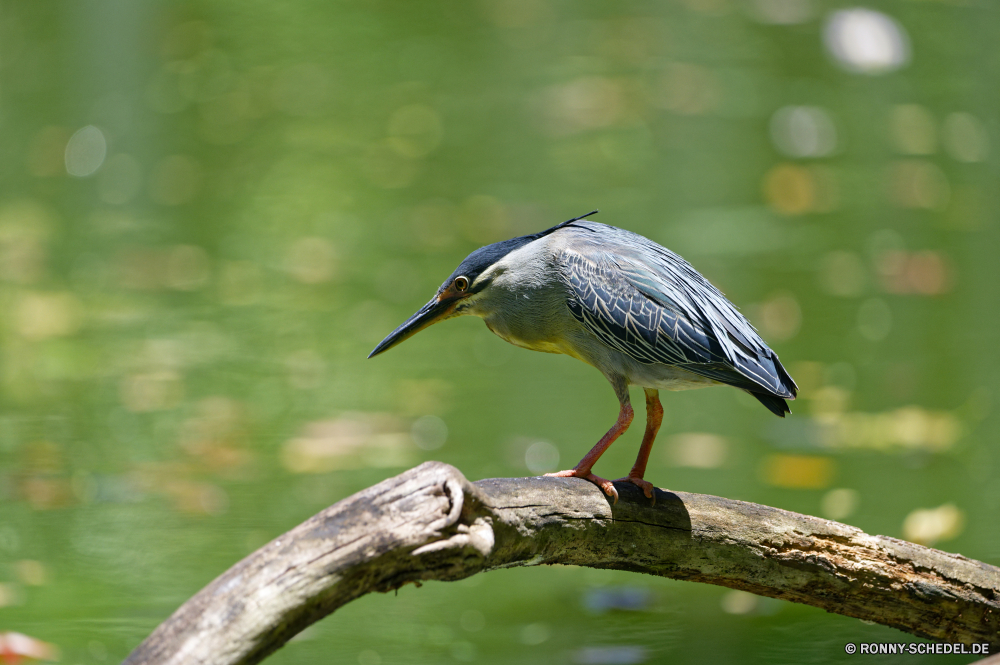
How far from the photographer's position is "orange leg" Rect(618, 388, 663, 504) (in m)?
2.20

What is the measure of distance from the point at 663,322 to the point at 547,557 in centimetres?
53

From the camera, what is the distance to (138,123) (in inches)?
292

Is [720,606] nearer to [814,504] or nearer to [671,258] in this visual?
[814,504]

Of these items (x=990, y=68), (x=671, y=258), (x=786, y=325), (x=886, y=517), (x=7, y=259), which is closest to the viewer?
(x=671, y=258)

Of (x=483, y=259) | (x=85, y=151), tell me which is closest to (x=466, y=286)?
(x=483, y=259)

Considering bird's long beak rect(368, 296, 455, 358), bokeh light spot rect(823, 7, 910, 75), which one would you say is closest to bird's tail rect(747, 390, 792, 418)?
bird's long beak rect(368, 296, 455, 358)

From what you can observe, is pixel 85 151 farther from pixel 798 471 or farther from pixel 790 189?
pixel 798 471

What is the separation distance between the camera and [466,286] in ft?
7.69

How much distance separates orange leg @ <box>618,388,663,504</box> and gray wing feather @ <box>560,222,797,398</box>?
0.17 meters

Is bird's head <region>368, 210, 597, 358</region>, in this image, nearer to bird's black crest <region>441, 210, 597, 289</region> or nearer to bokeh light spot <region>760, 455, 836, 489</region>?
bird's black crest <region>441, 210, 597, 289</region>

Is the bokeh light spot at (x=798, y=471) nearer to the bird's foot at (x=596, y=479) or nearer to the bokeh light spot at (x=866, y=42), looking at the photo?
the bird's foot at (x=596, y=479)

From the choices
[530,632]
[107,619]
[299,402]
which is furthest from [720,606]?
[299,402]

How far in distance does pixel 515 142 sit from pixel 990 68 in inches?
137

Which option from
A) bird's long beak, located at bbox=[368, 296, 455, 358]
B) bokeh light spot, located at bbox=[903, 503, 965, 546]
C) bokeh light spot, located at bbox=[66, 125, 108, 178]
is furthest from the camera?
bokeh light spot, located at bbox=[66, 125, 108, 178]
